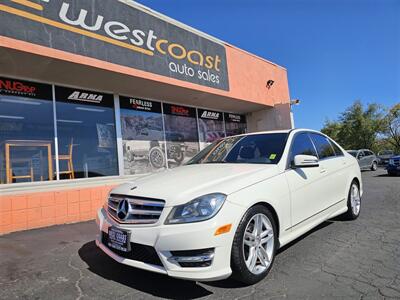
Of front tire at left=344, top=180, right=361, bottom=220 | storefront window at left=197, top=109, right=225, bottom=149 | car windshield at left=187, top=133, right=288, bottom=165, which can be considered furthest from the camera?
storefront window at left=197, top=109, right=225, bottom=149

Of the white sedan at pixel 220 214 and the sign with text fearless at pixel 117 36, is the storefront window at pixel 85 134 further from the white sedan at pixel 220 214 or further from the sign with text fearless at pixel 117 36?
the white sedan at pixel 220 214

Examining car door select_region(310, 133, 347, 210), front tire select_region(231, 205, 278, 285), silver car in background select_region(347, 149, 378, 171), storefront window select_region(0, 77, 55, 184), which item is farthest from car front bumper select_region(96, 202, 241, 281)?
silver car in background select_region(347, 149, 378, 171)

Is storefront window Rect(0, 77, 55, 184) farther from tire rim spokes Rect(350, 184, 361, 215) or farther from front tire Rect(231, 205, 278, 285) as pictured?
tire rim spokes Rect(350, 184, 361, 215)

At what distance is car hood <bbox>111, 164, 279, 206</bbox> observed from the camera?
10.3 feet

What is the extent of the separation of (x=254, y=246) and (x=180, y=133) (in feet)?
26.8

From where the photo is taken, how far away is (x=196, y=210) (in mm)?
3008

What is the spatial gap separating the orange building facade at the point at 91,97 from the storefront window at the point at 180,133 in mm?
35

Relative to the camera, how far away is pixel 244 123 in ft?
46.6

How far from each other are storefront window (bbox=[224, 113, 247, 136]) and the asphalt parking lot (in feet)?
27.1

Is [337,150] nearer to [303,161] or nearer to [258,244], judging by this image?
[303,161]

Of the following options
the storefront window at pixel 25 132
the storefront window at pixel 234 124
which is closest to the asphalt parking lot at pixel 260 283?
the storefront window at pixel 25 132

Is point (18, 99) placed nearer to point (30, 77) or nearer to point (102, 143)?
point (30, 77)

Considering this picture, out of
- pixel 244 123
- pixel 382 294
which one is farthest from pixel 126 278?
pixel 244 123

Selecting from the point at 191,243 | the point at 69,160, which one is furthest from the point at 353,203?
the point at 69,160
